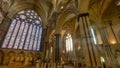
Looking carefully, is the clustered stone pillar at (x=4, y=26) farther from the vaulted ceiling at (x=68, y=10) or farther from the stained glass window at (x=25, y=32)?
the vaulted ceiling at (x=68, y=10)

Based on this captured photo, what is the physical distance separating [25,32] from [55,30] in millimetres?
6600

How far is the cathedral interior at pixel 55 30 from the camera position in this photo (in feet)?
28.1

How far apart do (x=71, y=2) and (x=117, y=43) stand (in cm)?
712

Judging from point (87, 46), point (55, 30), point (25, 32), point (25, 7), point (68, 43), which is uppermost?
point (25, 7)

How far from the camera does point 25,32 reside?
44.9 ft

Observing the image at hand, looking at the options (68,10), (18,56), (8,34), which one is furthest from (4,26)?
(68,10)

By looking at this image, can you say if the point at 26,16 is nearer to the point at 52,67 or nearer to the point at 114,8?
the point at 52,67

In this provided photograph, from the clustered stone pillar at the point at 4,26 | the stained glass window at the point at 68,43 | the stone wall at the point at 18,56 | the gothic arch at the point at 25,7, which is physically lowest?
the stone wall at the point at 18,56

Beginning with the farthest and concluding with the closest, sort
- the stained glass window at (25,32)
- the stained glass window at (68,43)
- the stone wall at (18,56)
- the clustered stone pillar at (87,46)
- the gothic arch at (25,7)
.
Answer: the stained glass window at (68,43) < the gothic arch at (25,7) < the stained glass window at (25,32) < the stone wall at (18,56) < the clustered stone pillar at (87,46)

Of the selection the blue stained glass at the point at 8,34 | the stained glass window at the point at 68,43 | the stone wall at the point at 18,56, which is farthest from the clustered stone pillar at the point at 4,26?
the stained glass window at the point at 68,43

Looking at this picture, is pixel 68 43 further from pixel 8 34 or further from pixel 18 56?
pixel 8 34

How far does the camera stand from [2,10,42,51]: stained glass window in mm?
12328

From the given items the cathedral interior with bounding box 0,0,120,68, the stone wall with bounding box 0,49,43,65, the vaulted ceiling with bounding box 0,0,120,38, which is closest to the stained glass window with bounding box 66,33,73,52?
the cathedral interior with bounding box 0,0,120,68

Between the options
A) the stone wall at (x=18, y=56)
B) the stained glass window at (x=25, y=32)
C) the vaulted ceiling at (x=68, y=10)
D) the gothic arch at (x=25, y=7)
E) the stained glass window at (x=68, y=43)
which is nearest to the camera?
the vaulted ceiling at (x=68, y=10)
